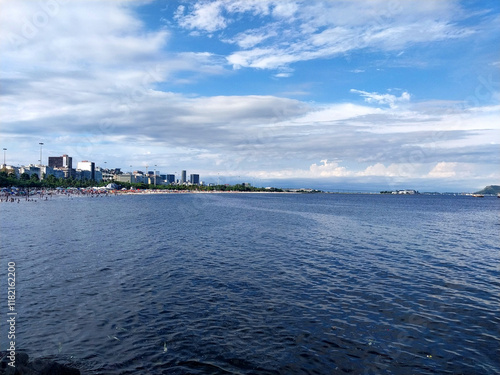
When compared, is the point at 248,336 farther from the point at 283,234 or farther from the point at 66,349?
the point at 283,234

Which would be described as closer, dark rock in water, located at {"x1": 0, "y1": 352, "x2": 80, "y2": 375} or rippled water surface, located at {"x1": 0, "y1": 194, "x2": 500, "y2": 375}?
dark rock in water, located at {"x1": 0, "y1": 352, "x2": 80, "y2": 375}

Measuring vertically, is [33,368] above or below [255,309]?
above

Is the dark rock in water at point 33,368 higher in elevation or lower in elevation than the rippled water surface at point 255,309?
higher

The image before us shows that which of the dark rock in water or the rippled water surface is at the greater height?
the dark rock in water

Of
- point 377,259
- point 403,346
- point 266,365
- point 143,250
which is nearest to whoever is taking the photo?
point 266,365

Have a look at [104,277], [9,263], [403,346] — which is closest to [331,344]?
[403,346]

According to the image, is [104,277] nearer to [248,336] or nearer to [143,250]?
[143,250]

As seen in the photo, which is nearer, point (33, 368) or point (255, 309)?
point (33, 368)

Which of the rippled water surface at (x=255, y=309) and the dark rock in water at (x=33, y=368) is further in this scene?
the rippled water surface at (x=255, y=309)

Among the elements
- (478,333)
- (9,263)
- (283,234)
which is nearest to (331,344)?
(478,333)

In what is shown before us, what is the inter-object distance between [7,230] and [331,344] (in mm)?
55053

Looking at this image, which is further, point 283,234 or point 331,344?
point 283,234

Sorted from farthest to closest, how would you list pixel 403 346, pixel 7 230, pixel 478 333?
pixel 7 230, pixel 478 333, pixel 403 346

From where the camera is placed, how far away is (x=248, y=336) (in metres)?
17.6
